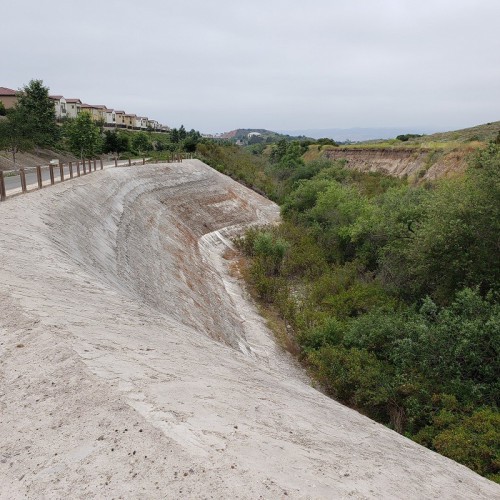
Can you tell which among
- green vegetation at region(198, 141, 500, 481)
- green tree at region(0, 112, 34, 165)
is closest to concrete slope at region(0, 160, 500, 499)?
green vegetation at region(198, 141, 500, 481)

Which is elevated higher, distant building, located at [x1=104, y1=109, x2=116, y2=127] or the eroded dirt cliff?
distant building, located at [x1=104, y1=109, x2=116, y2=127]

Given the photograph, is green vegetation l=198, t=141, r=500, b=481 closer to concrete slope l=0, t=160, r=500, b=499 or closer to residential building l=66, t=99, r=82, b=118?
concrete slope l=0, t=160, r=500, b=499

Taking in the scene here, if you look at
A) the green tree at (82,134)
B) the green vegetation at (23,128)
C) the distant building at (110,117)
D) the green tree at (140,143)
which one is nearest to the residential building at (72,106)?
the distant building at (110,117)

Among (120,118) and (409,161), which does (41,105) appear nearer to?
(409,161)

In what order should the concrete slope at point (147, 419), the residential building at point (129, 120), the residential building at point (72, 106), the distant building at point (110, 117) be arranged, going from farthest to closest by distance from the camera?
1. the residential building at point (129, 120)
2. the distant building at point (110, 117)
3. the residential building at point (72, 106)
4. the concrete slope at point (147, 419)

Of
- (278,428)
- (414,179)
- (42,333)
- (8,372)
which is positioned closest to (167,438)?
(278,428)

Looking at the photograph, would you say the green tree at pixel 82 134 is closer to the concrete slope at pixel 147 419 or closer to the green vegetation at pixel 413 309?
the green vegetation at pixel 413 309

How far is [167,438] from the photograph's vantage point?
390 cm

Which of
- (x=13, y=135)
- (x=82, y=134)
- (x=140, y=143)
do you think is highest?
(x=82, y=134)

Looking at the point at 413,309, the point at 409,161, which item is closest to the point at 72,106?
the point at 409,161

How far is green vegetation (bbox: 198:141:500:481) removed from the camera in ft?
34.4

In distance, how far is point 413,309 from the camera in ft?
48.6

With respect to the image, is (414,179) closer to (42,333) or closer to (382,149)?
(382,149)

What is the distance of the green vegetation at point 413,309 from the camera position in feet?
34.4
